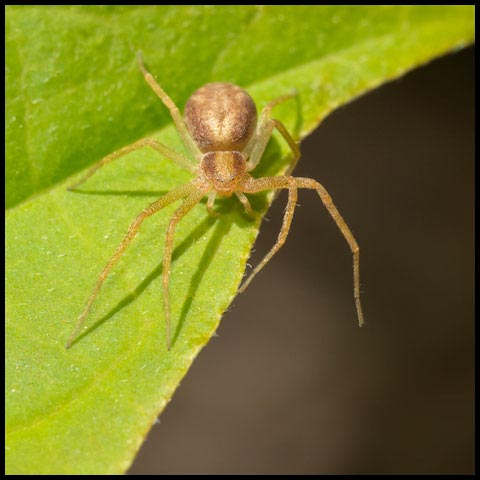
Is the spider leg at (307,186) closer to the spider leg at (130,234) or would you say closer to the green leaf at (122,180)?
the green leaf at (122,180)

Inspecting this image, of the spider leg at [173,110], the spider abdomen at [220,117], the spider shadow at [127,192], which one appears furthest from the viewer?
the spider abdomen at [220,117]

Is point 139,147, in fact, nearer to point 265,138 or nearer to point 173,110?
point 173,110

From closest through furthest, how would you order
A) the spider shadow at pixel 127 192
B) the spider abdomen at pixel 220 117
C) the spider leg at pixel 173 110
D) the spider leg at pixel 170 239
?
the spider leg at pixel 170 239, the spider shadow at pixel 127 192, the spider leg at pixel 173 110, the spider abdomen at pixel 220 117

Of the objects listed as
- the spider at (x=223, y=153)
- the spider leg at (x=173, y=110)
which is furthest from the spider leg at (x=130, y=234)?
the spider leg at (x=173, y=110)

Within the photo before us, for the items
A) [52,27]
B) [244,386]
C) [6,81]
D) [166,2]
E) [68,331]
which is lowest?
[68,331]

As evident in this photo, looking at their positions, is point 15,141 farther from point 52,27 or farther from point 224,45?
point 224,45

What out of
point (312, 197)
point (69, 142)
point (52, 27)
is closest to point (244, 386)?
point (312, 197)
